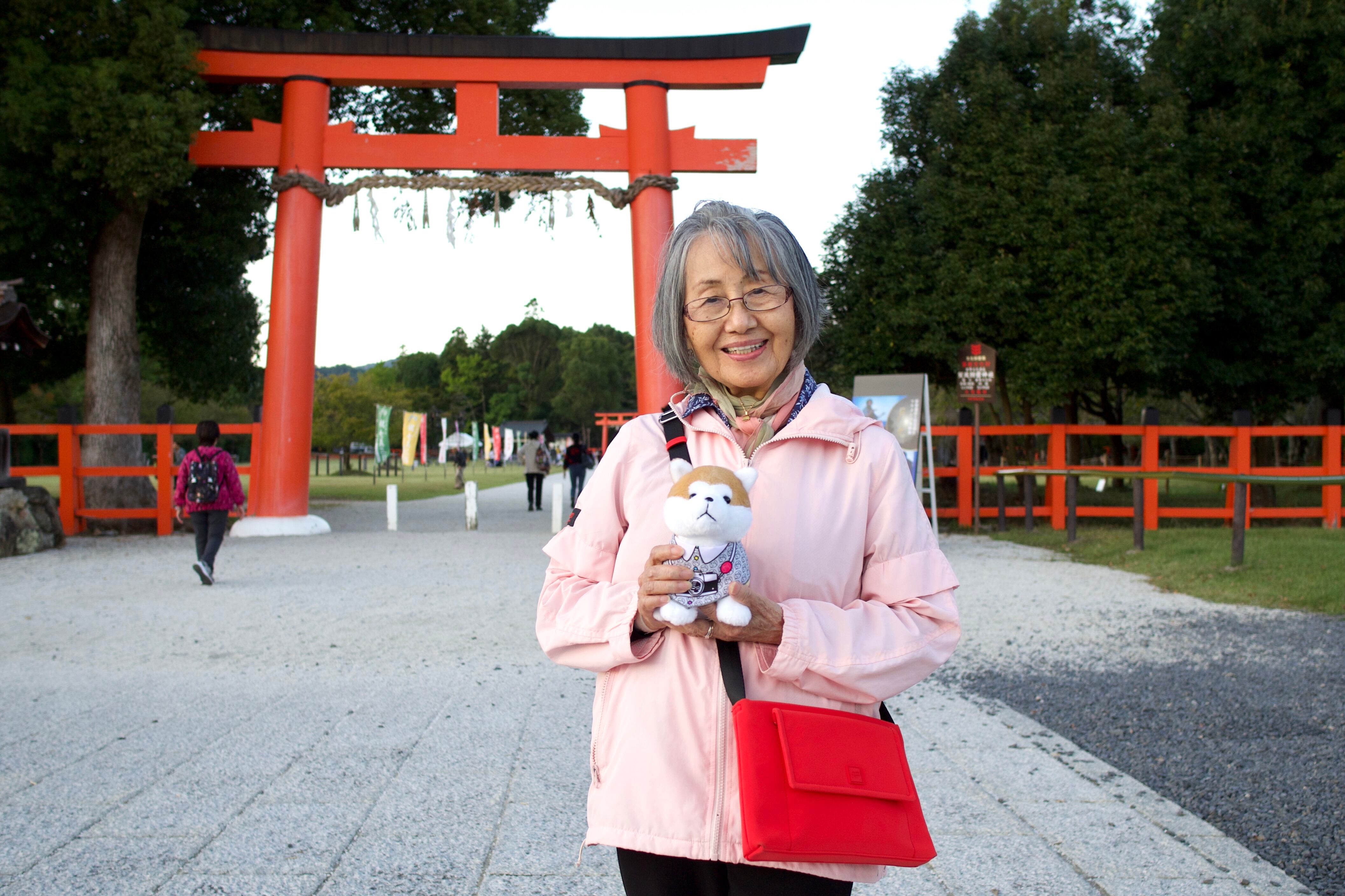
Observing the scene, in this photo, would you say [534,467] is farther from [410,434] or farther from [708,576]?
[708,576]

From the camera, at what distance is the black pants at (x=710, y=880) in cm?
151

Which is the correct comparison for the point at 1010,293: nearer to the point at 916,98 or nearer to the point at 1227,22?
the point at 916,98

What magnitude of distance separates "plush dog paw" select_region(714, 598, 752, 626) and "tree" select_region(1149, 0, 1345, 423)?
15.1m

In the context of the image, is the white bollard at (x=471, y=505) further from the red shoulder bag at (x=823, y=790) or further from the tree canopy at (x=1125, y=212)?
the red shoulder bag at (x=823, y=790)

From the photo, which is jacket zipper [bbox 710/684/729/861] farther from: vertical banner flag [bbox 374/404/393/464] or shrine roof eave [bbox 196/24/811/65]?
vertical banner flag [bbox 374/404/393/464]

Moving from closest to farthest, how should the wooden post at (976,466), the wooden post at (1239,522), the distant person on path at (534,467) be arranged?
the wooden post at (1239,522) → the wooden post at (976,466) → the distant person on path at (534,467)

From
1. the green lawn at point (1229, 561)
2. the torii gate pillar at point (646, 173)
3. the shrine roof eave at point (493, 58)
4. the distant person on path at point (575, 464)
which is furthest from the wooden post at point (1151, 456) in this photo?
the distant person on path at point (575, 464)

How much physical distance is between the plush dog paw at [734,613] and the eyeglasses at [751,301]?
1.77 ft

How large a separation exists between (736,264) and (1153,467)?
13.8 meters

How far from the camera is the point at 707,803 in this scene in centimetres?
152

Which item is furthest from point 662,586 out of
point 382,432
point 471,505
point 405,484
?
point 405,484

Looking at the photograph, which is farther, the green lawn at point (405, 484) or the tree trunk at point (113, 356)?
the green lawn at point (405, 484)

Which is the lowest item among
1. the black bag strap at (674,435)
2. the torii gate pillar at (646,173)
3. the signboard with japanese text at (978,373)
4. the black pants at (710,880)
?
the black pants at (710,880)

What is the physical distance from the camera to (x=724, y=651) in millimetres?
1528
